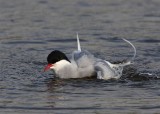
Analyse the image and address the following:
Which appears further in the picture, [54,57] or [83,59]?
[83,59]

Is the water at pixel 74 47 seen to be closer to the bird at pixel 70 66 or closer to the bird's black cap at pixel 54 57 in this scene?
the bird at pixel 70 66

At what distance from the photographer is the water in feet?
32.5

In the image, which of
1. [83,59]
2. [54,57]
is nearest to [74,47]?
[83,59]

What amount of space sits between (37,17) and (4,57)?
14.3 feet

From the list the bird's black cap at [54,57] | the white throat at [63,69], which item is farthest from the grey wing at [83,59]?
the bird's black cap at [54,57]

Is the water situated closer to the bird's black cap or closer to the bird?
the bird

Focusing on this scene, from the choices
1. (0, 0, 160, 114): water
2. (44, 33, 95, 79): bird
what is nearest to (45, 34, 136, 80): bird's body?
(44, 33, 95, 79): bird

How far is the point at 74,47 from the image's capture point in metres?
14.6

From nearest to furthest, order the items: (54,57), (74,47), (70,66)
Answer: (54,57) → (70,66) → (74,47)

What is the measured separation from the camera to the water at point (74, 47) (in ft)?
32.5

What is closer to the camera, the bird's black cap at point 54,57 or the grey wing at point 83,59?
the bird's black cap at point 54,57

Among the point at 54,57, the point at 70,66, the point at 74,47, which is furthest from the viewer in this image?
the point at 74,47

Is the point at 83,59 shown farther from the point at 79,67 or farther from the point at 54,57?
the point at 54,57

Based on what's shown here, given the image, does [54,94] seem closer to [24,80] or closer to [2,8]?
[24,80]
